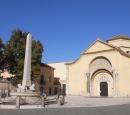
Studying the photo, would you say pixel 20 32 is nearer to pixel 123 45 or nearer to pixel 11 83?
pixel 11 83

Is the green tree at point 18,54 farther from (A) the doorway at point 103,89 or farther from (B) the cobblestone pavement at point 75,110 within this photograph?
(B) the cobblestone pavement at point 75,110

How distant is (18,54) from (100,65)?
42.6 feet

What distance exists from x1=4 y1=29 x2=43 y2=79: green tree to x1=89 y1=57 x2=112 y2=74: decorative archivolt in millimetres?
8597

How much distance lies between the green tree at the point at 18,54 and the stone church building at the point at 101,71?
630cm

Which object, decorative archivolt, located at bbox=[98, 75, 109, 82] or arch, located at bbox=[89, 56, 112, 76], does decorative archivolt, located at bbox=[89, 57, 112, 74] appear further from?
decorative archivolt, located at bbox=[98, 75, 109, 82]

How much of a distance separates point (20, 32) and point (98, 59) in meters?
13.2

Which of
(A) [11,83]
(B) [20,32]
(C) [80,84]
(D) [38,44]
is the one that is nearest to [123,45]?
(C) [80,84]

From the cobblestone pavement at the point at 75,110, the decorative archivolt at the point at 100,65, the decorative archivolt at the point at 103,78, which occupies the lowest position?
the cobblestone pavement at the point at 75,110

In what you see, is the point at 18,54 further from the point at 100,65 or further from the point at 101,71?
the point at 101,71

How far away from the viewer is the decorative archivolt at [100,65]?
28600 mm

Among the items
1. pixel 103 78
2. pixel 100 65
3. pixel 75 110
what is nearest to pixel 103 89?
pixel 103 78

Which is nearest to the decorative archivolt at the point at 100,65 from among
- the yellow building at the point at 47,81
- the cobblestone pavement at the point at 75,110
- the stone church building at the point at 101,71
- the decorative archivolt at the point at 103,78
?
the stone church building at the point at 101,71

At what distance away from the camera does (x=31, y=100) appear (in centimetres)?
1462

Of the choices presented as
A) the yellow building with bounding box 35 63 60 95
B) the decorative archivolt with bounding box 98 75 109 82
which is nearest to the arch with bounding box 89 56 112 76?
the decorative archivolt with bounding box 98 75 109 82
